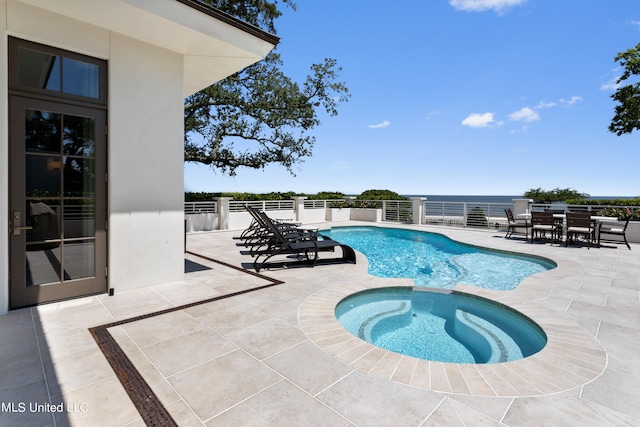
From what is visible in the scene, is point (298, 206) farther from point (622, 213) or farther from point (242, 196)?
point (622, 213)

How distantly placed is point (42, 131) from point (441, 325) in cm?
578

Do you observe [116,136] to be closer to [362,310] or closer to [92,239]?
[92,239]

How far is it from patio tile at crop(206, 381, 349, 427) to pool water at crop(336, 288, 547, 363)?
1497 millimetres

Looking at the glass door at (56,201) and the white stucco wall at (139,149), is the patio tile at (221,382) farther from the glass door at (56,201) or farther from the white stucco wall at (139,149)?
the glass door at (56,201)

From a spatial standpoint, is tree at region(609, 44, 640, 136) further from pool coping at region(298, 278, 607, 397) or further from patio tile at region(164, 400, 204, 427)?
patio tile at region(164, 400, 204, 427)

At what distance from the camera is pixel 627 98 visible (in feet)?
46.9

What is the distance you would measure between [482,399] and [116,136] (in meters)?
5.20

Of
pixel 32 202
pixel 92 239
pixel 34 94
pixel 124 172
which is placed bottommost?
pixel 92 239

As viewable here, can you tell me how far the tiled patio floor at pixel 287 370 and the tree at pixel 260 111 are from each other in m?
12.0

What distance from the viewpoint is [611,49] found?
13953mm

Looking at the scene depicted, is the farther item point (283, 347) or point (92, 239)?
point (92, 239)

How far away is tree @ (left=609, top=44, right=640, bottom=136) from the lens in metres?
13.8

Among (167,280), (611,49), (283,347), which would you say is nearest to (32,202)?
(167,280)

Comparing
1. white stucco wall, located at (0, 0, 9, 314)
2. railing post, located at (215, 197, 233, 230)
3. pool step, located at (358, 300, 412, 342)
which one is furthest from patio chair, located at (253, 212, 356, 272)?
railing post, located at (215, 197, 233, 230)
